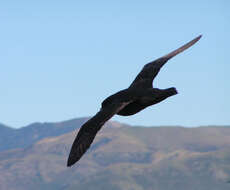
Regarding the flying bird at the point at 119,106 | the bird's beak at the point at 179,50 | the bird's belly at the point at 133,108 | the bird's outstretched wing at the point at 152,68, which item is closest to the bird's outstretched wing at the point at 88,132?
the flying bird at the point at 119,106

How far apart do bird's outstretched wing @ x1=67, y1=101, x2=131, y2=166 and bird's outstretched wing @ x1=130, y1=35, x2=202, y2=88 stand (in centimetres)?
455

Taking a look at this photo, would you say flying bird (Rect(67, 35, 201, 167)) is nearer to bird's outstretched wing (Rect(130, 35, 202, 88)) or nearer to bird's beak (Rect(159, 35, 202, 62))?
bird's outstretched wing (Rect(130, 35, 202, 88))

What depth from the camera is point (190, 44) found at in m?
25.6

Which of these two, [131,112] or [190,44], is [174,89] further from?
[190,44]

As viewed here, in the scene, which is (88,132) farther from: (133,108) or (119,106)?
(133,108)

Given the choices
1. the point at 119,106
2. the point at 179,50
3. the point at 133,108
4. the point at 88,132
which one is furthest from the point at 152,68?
the point at 88,132

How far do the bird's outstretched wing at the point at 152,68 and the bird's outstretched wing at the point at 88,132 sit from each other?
4.55 metres

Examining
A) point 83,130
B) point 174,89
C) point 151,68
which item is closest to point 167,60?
point 151,68

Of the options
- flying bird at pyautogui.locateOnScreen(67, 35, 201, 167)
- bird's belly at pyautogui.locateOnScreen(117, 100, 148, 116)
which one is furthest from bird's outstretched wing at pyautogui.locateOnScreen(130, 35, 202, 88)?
bird's belly at pyautogui.locateOnScreen(117, 100, 148, 116)

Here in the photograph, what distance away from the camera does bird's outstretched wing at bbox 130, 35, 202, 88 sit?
2289cm

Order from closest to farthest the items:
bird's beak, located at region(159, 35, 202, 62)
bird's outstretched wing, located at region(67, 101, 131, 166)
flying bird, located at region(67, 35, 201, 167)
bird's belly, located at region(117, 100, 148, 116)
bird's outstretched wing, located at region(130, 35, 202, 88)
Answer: bird's outstretched wing, located at region(67, 101, 131, 166) < flying bird, located at region(67, 35, 201, 167) < bird's belly, located at region(117, 100, 148, 116) < bird's outstretched wing, located at region(130, 35, 202, 88) < bird's beak, located at region(159, 35, 202, 62)

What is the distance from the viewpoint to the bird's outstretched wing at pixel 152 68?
75.1ft

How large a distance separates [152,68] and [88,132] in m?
9.31

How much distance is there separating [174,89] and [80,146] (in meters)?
4.94
